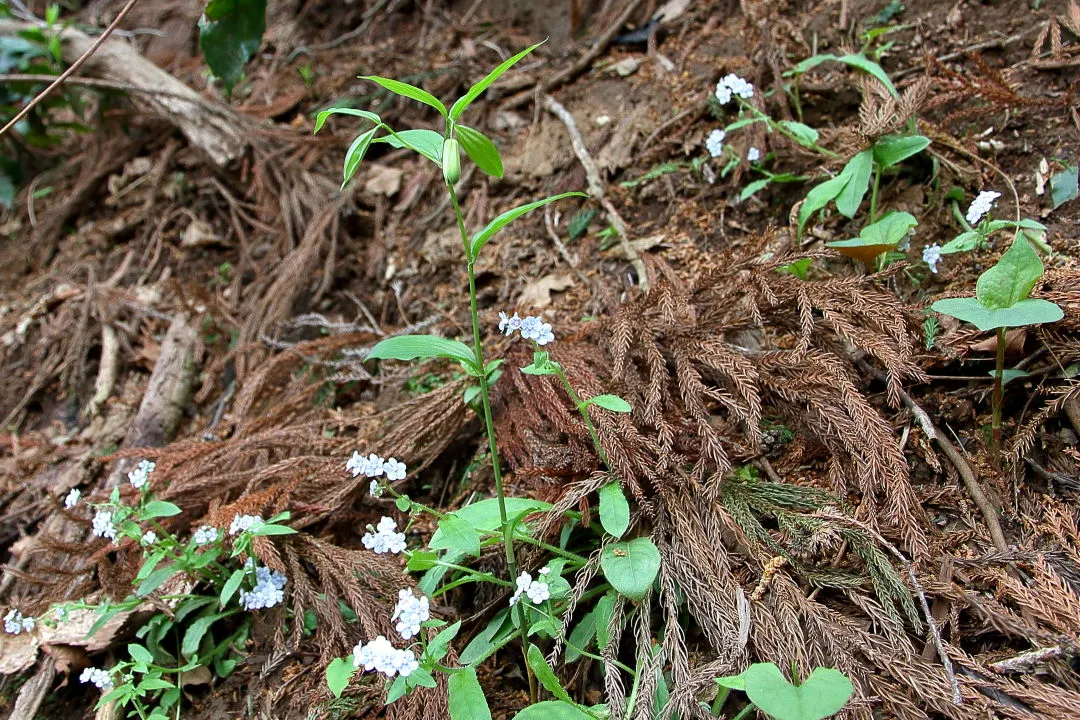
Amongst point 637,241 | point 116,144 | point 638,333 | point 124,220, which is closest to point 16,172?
point 116,144

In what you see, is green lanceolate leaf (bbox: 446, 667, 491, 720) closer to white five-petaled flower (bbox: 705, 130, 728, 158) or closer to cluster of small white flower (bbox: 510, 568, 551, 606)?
cluster of small white flower (bbox: 510, 568, 551, 606)

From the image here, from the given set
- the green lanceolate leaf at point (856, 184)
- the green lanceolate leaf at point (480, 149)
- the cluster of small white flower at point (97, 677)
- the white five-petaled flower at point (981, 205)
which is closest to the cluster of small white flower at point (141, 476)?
the cluster of small white flower at point (97, 677)

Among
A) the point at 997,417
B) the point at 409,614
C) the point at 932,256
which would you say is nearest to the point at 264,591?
the point at 409,614

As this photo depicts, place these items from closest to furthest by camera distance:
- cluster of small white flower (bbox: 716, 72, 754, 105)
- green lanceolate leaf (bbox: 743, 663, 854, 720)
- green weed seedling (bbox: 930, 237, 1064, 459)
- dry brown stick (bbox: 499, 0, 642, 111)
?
1. green lanceolate leaf (bbox: 743, 663, 854, 720)
2. green weed seedling (bbox: 930, 237, 1064, 459)
3. cluster of small white flower (bbox: 716, 72, 754, 105)
4. dry brown stick (bbox: 499, 0, 642, 111)

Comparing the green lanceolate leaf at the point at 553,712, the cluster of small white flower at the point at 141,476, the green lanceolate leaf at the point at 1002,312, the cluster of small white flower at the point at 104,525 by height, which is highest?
the green lanceolate leaf at the point at 1002,312

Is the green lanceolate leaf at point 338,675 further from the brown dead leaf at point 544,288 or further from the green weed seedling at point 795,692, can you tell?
the brown dead leaf at point 544,288

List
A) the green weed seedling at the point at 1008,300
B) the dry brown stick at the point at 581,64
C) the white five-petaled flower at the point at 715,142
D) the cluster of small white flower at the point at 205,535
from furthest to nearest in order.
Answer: the dry brown stick at the point at 581,64 → the white five-petaled flower at the point at 715,142 → the cluster of small white flower at the point at 205,535 → the green weed seedling at the point at 1008,300

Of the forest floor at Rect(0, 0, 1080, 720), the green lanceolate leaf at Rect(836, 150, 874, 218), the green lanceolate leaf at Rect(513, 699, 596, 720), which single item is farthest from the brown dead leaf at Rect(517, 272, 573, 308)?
the green lanceolate leaf at Rect(513, 699, 596, 720)
